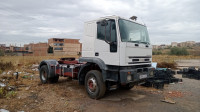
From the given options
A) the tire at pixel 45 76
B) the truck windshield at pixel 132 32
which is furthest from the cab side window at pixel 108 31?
the tire at pixel 45 76

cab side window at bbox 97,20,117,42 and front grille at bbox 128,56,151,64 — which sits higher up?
cab side window at bbox 97,20,117,42

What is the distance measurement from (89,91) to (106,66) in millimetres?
1269

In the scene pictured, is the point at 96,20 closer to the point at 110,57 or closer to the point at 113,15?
the point at 113,15

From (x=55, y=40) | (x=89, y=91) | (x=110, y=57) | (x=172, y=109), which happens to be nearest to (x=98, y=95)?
(x=89, y=91)

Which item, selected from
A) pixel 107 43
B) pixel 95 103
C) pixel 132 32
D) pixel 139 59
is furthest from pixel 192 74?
pixel 95 103

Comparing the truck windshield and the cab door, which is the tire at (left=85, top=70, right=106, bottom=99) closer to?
the cab door

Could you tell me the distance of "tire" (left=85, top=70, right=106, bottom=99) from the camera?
5064mm

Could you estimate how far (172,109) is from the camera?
4.48 meters

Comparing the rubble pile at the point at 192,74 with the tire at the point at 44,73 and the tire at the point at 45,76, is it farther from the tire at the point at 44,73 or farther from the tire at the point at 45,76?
the tire at the point at 44,73

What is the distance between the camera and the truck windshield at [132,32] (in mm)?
4766

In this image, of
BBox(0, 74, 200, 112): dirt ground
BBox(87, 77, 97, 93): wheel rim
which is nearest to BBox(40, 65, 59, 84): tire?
BBox(0, 74, 200, 112): dirt ground

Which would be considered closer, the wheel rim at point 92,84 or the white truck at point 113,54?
the white truck at point 113,54

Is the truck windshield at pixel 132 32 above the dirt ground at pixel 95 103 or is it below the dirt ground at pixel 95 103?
above

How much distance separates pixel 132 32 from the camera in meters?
5.15
